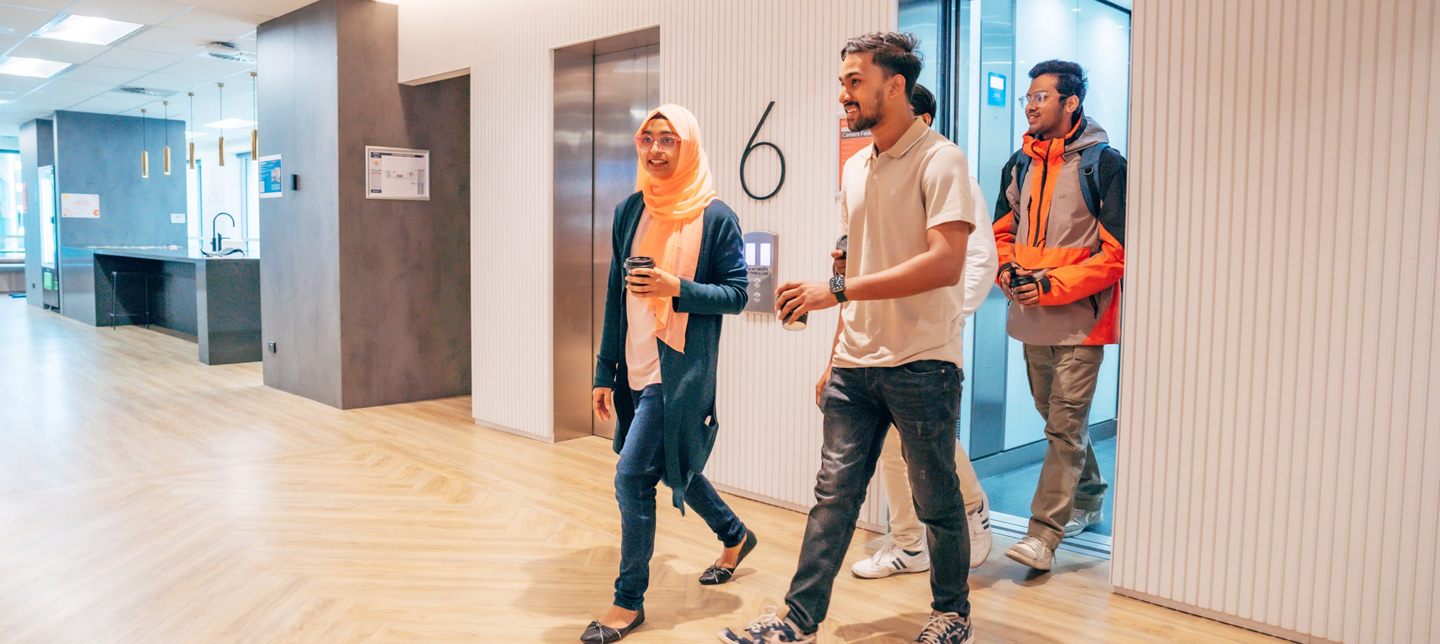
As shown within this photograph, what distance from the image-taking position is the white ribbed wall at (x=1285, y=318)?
7.73 ft

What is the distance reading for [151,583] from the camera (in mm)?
2939

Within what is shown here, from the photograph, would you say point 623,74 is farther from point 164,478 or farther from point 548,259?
point 164,478

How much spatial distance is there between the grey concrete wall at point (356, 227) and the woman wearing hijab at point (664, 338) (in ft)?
12.9

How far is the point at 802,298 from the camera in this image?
201cm

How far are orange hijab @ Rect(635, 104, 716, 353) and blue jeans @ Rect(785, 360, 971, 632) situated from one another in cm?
46

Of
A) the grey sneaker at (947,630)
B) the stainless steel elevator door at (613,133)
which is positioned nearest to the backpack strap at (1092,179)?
the grey sneaker at (947,630)

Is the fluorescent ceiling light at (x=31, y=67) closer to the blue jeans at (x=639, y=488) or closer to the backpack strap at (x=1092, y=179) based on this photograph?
the blue jeans at (x=639, y=488)

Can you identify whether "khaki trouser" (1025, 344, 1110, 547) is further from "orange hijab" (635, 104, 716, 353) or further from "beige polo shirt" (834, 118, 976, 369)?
"orange hijab" (635, 104, 716, 353)

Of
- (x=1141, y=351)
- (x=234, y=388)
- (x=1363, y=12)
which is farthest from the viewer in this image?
(x=234, y=388)

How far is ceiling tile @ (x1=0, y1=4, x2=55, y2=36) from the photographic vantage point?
21.9 ft

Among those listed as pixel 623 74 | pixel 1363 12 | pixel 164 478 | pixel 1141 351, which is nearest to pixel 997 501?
pixel 1141 351

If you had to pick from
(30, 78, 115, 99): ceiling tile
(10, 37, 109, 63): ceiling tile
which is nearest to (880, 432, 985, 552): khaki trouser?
(10, 37, 109, 63): ceiling tile

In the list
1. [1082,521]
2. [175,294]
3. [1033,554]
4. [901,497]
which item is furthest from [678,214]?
[175,294]

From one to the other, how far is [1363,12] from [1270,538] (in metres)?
1.37
